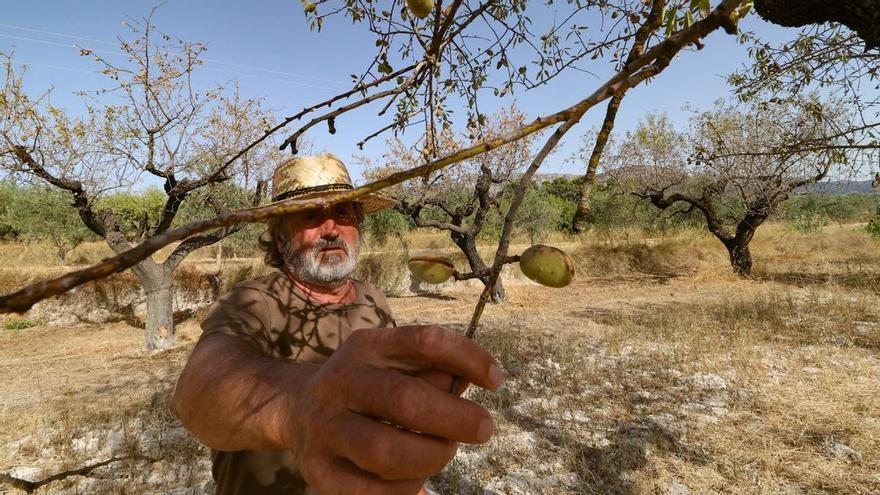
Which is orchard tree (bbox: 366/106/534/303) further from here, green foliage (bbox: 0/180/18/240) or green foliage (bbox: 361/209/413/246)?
green foliage (bbox: 0/180/18/240)

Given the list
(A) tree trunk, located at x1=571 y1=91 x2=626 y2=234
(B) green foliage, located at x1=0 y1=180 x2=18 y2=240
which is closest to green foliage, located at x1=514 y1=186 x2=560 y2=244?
(A) tree trunk, located at x1=571 y1=91 x2=626 y2=234

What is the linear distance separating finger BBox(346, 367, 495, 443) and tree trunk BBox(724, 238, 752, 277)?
16802 mm

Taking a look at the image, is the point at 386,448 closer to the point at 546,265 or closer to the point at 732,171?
the point at 546,265

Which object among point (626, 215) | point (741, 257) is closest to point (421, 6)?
point (741, 257)

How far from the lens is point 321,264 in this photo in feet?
6.89

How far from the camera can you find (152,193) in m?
30.1

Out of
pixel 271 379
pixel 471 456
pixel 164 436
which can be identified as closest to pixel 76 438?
pixel 164 436

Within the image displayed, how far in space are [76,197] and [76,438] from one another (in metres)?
5.84

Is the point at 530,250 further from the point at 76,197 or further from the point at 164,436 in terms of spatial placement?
the point at 76,197

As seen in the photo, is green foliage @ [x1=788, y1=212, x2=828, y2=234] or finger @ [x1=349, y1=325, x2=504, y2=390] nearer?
finger @ [x1=349, y1=325, x2=504, y2=390]

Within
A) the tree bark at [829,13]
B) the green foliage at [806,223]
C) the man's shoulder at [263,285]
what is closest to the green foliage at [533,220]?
the green foliage at [806,223]

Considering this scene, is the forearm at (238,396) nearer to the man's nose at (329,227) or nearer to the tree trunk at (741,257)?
the man's nose at (329,227)

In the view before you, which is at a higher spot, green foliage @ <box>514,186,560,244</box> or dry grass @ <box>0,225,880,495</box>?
green foliage @ <box>514,186,560,244</box>

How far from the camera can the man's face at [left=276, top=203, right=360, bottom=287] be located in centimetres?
210
